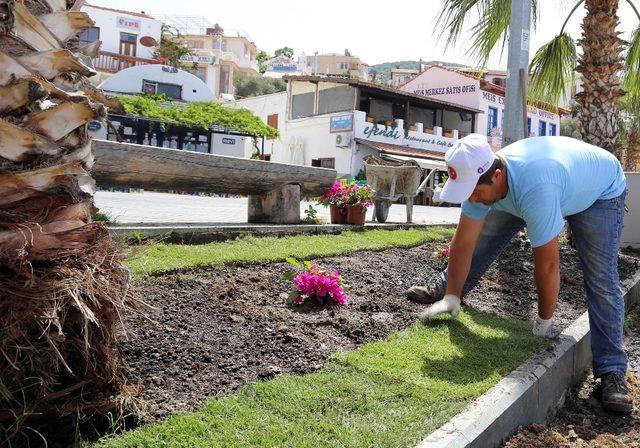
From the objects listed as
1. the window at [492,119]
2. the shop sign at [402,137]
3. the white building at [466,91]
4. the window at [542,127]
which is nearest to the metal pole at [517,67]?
the shop sign at [402,137]

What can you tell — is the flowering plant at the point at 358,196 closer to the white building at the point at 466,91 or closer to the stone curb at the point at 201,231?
the stone curb at the point at 201,231

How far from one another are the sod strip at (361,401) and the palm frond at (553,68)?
7.76m

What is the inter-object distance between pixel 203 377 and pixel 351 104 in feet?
103

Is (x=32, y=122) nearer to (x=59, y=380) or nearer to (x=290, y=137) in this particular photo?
(x=59, y=380)

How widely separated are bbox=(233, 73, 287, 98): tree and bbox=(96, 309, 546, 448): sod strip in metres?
62.6

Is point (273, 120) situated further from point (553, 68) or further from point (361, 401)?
point (361, 401)

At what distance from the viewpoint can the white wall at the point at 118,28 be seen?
46500 mm

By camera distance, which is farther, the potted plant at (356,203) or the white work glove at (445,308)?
the potted plant at (356,203)

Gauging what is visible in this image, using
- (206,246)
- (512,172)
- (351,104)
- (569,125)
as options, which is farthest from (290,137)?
(512,172)

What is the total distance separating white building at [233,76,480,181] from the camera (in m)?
32.8

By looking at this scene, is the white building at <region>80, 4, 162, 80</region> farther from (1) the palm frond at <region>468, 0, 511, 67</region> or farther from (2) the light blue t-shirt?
(2) the light blue t-shirt

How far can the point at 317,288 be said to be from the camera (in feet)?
13.6

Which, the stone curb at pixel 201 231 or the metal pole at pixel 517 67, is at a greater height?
the metal pole at pixel 517 67

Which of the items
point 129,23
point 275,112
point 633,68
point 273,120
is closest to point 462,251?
point 633,68
